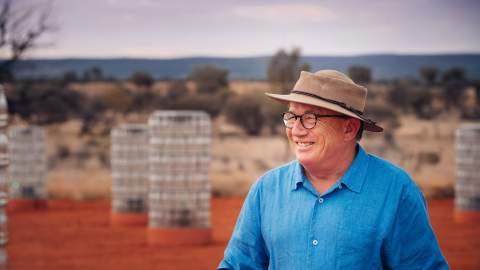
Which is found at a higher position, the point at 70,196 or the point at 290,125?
the point at 290,125

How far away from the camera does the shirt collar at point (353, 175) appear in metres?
4.38

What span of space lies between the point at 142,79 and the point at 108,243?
125ft

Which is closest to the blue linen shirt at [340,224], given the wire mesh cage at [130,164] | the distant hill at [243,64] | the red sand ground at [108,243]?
the red sand ground at [108,243]

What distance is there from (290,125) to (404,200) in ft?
1.98

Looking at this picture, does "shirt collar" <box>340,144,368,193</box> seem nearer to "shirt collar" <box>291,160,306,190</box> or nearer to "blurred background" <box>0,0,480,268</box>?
Result: "shirt collar" <box>291,160,306,190</box>

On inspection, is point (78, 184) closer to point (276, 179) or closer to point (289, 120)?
point (276, 179)

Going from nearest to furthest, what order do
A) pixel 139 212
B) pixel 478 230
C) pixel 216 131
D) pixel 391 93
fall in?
pixel 478 230, pixel 139 212, pixel 216 131, pixel 391 93

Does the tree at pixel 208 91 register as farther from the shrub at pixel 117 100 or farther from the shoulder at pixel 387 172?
the shoulder at pixel 387 172

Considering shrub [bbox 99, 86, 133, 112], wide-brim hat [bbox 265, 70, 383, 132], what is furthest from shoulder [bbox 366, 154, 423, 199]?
shrub [bbox 99, 86, 133, 112]

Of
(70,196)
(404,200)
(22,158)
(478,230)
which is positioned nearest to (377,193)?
(404,200)

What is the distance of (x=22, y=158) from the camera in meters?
21.4

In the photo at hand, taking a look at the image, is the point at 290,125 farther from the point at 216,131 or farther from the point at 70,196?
the point at 216,131

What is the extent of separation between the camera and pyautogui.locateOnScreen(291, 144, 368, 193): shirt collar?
14.4ft

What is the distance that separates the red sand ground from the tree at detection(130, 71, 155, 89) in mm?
32139
